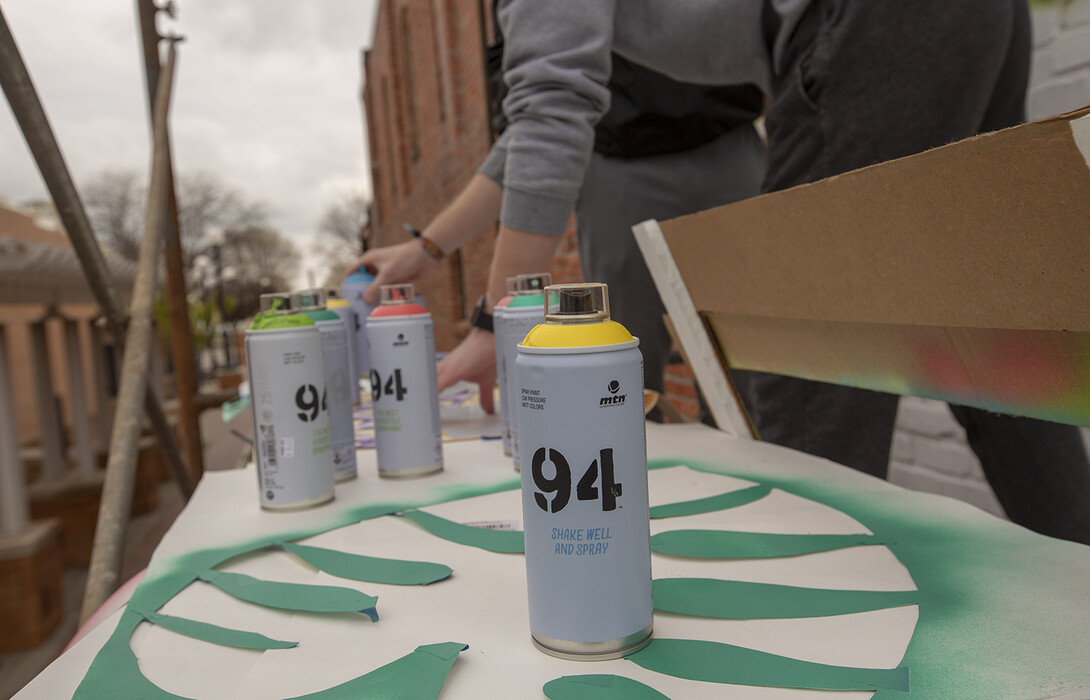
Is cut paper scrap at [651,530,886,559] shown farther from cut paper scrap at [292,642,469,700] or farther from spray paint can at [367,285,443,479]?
spray paint can at [367,285,443,479]

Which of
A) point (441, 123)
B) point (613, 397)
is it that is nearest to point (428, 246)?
point (613, 397)

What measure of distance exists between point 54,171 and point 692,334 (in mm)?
1171

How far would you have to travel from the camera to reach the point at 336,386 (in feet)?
3.62

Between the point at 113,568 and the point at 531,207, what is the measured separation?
2.75 feet

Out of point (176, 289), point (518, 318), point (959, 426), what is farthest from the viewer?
point (176, 289)

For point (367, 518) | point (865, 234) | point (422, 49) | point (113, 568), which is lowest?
point (113, 568)

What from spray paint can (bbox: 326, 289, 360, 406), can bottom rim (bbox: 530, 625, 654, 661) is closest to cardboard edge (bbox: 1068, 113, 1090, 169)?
can bottom rim (bbox: 530, 625, 654, 661)

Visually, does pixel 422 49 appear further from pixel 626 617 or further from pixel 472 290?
pixel 626 617

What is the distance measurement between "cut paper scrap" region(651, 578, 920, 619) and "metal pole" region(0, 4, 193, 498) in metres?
1.26

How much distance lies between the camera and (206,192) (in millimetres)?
24656

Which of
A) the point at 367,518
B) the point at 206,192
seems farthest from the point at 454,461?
the point at 206,192

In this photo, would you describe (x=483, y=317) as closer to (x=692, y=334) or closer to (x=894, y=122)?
(x=692, y=334)

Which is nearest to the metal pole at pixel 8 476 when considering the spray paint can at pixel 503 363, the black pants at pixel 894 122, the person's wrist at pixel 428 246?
the person's wrist at pixel 428 246

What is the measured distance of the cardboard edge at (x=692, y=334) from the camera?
113cm
